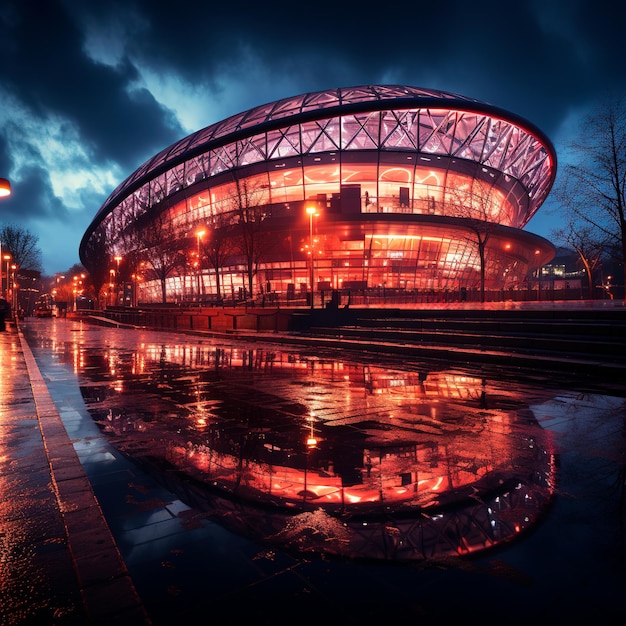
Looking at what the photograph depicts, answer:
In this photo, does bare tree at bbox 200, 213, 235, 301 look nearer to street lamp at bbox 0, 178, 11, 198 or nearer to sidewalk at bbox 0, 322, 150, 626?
street lamp at bbox 0, 178, 11, 198

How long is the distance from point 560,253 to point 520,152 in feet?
404

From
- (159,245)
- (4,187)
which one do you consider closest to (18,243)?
(159,245)

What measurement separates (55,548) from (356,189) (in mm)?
53442

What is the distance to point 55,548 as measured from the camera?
9.48 ft

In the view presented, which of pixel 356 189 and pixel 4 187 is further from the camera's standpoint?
pixel 356 189

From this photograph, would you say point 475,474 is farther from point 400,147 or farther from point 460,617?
point 400,147

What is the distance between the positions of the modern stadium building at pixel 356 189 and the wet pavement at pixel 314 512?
44934mm

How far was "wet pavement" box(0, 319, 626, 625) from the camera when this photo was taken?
2.36 meters

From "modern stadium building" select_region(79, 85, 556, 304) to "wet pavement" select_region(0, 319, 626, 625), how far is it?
44.9m

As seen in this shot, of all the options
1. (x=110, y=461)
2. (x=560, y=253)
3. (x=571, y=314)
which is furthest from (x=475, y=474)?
(x=560, y=253)

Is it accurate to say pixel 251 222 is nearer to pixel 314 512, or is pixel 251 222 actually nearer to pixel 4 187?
pixel 4 187

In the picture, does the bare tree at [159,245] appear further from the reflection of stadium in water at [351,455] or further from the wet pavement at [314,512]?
the wet pavement at [314,512]

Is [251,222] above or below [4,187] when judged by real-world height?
above

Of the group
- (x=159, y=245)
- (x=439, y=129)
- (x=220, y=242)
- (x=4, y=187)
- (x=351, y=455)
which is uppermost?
(x=439, y=129)
